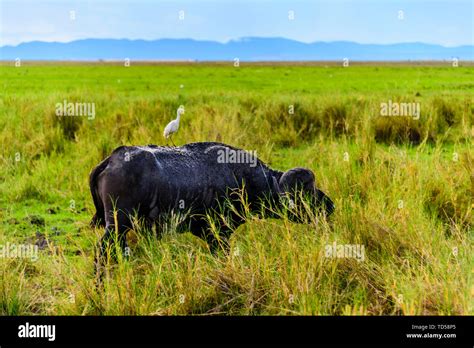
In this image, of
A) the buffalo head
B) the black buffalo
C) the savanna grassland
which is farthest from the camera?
the buffalo head

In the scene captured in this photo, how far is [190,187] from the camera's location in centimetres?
551

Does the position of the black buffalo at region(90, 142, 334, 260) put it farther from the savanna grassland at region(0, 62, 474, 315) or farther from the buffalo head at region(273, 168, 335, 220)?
the savanna grassland at region(0, 62, 474, 315)

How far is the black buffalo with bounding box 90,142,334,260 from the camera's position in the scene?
→ 5.11m

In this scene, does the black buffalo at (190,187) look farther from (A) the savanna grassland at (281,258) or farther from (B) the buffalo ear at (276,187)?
(A) the savanna grassland at (281,258)

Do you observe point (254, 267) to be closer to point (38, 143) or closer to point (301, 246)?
point (301, 246)

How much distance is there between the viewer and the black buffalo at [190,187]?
511 centimetres

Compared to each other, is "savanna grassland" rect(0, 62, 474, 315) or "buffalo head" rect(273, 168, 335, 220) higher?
"buffalo head" rect(273, 168, 335, 220)

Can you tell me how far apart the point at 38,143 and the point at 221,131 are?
10.7ft

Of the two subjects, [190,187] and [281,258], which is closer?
[281,258]

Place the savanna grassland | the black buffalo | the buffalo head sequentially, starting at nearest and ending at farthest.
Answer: the savanna grassland < the black buffalo < the buffalo head

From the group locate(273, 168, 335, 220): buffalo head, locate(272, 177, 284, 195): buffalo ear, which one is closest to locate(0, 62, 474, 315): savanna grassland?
locate(273, 168, 335, 220): buffalo head

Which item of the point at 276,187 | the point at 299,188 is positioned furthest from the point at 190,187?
the point at 299,188

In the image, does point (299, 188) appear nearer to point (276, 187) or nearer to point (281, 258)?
point (276, 187)
